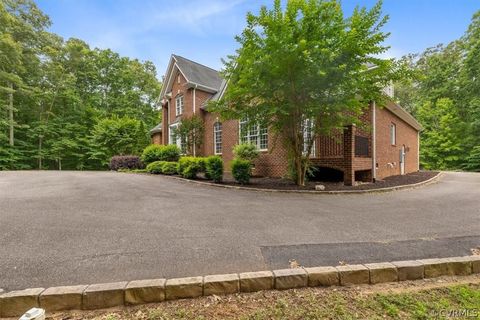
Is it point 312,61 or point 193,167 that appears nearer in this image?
point 312,61

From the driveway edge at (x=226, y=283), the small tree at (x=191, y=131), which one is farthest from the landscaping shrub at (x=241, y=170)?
the driveway edge at (x=226, y=283)

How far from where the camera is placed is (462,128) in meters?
23.6

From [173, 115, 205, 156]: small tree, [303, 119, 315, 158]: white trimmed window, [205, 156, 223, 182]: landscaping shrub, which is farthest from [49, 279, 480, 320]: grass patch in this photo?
[173, 115, 205, 156]: small tree

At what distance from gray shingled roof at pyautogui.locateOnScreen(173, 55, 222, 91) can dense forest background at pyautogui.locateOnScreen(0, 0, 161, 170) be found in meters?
7.32

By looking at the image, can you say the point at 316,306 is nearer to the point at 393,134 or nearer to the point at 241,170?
the point at 241,170

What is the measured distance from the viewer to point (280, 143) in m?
12.0

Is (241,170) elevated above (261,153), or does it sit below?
below

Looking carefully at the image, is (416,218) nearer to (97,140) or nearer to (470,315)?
(470,315)

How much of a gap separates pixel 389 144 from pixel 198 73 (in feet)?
47.0

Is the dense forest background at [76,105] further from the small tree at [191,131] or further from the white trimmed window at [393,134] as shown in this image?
the white trimmed window at [393,134]

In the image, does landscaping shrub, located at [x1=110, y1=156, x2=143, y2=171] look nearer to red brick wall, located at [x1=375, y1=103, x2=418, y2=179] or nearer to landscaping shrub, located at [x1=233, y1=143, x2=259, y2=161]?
landscaping shrub, located at [x1=233, y1=143, x2=259, y2=161]

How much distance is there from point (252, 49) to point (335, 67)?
9.09ft

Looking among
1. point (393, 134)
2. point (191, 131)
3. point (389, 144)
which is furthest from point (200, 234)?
point (393, 134)

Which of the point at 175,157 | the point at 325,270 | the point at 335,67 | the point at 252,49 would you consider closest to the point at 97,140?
the point at 175,157
